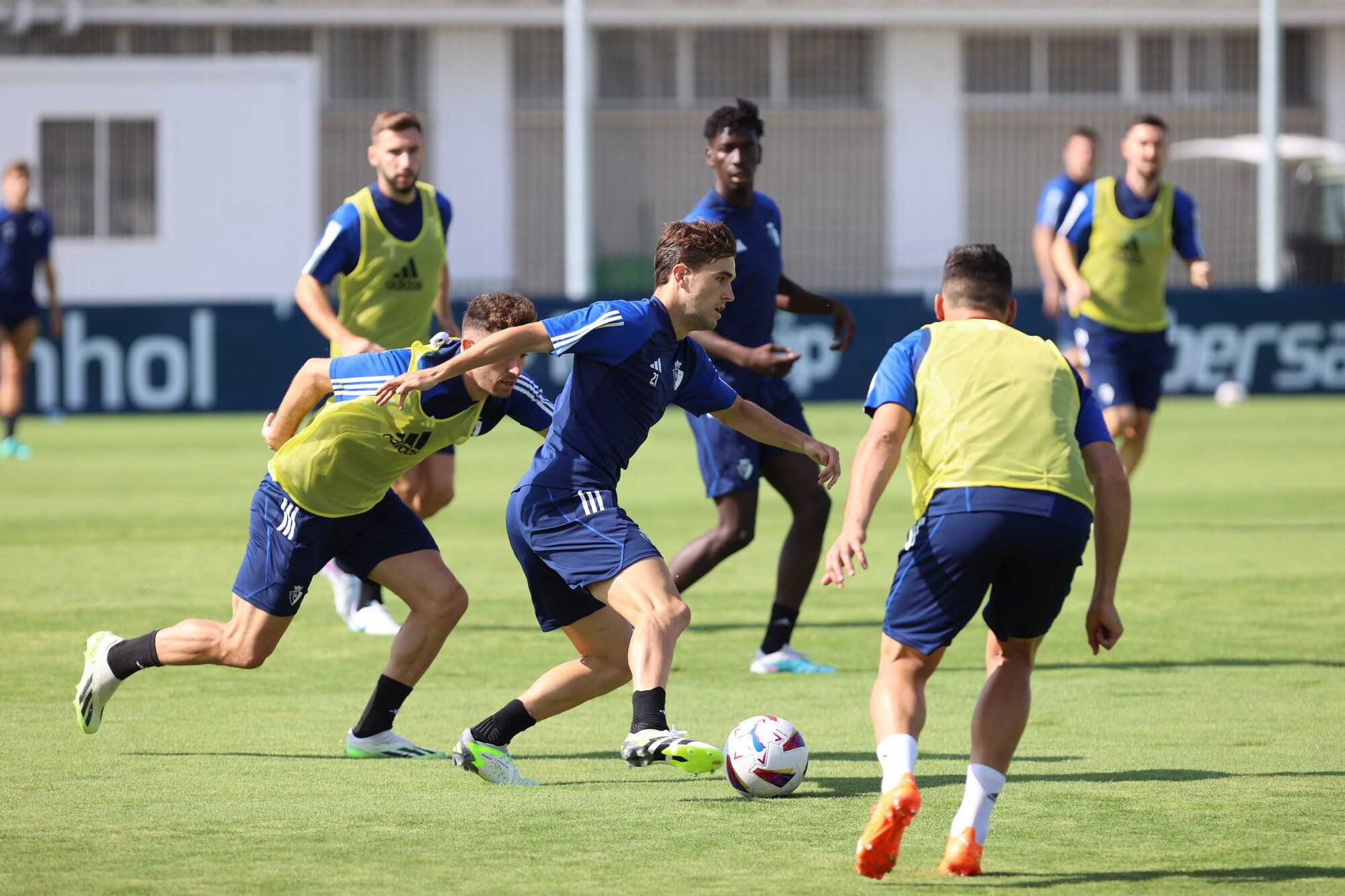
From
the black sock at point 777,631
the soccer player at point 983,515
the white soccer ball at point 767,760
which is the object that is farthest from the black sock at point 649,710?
the black sock at point 777,631

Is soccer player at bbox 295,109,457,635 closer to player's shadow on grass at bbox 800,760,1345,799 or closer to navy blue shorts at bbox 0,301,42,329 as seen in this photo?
player's shadow on grass at bbox 800,760,1345,799

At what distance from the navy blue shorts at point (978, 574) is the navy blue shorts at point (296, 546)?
214cm

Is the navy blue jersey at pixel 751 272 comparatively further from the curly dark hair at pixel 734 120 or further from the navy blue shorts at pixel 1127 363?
the navy blue shorts at pixel 1127 363

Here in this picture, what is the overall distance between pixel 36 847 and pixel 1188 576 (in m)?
7.20

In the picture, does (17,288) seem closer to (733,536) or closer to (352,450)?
(733,536)

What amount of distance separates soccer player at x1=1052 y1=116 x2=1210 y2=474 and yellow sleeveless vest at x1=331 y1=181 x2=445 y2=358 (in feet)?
13.6

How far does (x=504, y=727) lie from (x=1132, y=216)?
23.1 feet

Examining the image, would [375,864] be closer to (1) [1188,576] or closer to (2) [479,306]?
(2) [479,306]

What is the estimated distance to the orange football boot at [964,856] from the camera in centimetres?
466

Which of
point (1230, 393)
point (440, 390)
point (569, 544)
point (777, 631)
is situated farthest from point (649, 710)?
point (1230, 393)

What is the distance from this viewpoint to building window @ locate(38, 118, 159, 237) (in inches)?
1161

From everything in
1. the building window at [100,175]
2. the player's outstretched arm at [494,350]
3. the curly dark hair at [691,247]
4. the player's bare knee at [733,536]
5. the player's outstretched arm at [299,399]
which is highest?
the building window at [100,175]

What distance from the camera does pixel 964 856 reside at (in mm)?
4656

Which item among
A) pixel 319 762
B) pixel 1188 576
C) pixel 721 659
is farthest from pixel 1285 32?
pixel 319 762
